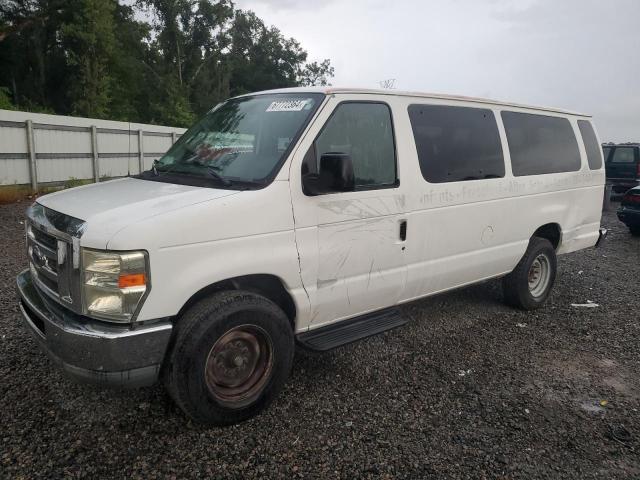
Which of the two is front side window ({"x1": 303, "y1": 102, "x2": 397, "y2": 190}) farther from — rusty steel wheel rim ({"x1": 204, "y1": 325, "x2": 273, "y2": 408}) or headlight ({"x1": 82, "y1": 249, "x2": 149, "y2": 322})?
headlight ({"x1": 82, "y1": 249, "x2": 149, "y2": 322})

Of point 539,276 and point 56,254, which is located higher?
point 56,254

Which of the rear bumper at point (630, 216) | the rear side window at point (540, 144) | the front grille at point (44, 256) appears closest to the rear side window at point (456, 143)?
the rear side window at point (540, 144)

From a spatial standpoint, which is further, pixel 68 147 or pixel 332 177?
pixel 68 147

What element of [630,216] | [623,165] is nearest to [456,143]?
[630,216]

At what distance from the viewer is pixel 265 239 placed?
10.2 feet

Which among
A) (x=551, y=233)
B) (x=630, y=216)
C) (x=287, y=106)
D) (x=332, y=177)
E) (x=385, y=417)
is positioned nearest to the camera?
(x=332, y=177)

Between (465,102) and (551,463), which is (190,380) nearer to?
(551,463)

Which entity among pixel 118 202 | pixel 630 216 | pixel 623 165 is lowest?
pixel 630 216

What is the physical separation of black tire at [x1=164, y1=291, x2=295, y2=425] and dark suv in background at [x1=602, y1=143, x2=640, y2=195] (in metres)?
16.2

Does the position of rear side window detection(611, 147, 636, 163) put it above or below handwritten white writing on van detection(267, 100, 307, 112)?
below

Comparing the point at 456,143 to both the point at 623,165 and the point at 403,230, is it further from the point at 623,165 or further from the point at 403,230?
the point at 623,165

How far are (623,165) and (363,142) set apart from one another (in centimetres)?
1561

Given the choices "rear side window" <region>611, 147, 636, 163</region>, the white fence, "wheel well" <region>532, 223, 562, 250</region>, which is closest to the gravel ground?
"wheel well" <region>532, 223, 562, 250</region>

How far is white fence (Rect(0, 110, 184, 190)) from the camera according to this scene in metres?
11.3
